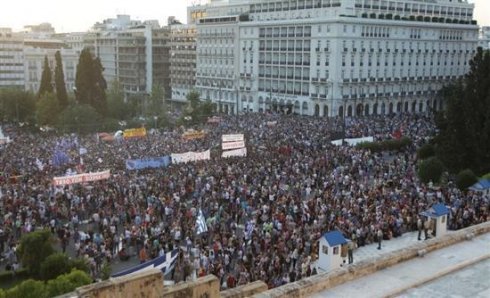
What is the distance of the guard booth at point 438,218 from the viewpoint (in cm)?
2375

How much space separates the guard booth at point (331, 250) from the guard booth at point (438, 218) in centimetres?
542

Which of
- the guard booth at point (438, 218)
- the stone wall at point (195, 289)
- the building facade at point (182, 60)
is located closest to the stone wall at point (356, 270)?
the stone wall at point (195, 289)

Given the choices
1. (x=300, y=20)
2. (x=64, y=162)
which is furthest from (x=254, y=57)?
(x=64, y=162)

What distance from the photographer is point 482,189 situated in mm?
29891

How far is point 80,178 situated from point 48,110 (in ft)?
108

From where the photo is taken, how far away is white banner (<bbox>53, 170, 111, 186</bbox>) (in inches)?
1115

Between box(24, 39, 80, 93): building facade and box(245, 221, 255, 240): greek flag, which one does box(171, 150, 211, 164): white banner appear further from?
box(24, 39, 80, 93): building facade

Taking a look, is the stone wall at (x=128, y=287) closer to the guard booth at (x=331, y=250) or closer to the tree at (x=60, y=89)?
the guard booth at (x=331, y=250)

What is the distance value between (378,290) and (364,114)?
66.4 metres

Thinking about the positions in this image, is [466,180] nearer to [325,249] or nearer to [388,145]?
[325,249]

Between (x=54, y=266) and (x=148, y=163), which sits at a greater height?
(x=148, y=163)

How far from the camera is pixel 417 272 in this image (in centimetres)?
1448

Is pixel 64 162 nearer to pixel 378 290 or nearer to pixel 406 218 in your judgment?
pixel 406 218

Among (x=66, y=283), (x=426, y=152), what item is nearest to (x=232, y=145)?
(x=426, y=152)
